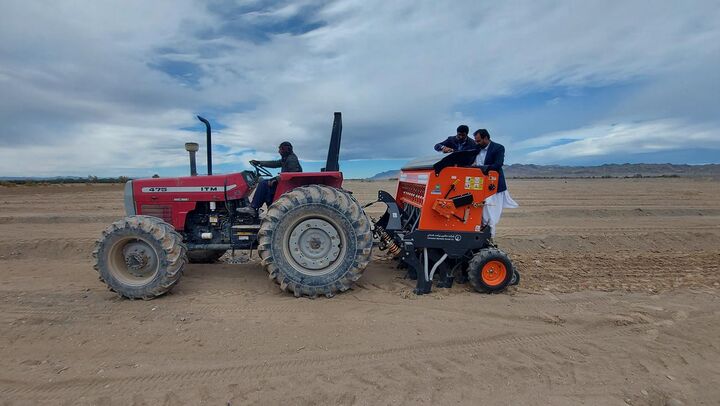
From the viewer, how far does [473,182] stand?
4789 millimetres

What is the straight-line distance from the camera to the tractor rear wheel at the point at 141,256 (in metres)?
4.42

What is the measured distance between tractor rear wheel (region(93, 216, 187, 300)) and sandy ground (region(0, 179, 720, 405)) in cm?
20

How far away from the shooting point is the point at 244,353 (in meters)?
3.36

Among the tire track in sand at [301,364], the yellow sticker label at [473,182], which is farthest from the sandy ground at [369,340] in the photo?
the yellow sticker label at [473,182]

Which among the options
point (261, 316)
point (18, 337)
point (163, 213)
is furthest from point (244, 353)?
point (163, 213)

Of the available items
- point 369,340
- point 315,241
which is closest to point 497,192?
point 315,241

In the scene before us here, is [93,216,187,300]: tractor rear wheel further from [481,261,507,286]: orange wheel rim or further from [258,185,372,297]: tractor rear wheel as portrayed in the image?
[481,261,507,286]: orange wheel rim

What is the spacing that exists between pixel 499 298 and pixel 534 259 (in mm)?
2419

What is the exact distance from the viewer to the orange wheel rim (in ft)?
15.8

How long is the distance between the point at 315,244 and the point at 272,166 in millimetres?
1557

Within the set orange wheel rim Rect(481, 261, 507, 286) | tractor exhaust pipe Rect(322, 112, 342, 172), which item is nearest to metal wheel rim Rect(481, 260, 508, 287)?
orange wheel rim Rect(481, 261, 507, 286)

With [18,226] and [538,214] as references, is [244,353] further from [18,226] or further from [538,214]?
[538,214]

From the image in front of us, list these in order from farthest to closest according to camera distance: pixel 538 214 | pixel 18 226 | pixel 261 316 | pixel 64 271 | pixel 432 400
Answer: pixel 538 214 < pixel 18 226 < pixel 64 271 < pixel 261 316 < pixel 432 400

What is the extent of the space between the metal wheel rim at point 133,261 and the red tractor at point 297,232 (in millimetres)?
12
